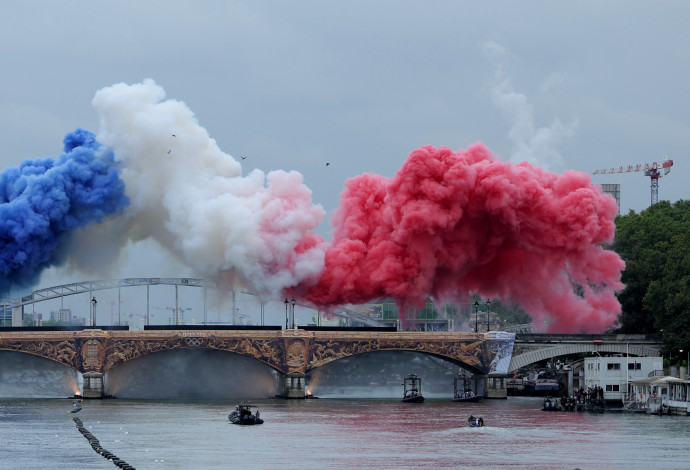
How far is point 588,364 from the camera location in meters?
160

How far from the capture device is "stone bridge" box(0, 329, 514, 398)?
162250 mm

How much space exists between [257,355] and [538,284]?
3253 centimetres

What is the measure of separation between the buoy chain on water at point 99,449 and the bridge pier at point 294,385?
145 feet

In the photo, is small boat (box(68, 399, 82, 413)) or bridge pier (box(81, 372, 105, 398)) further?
bridge pier (box(81, 372, 105, 398))

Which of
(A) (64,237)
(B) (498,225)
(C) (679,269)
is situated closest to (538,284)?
(B) (498,225)

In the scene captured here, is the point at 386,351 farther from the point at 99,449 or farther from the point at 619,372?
the point at 99,449

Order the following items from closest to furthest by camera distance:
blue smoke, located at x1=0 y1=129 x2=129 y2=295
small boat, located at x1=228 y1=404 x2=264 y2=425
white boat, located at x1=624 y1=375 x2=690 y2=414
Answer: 1. small boat, located at x1=228 y1=404 x2=264 y2=425
2. white boat, located at x1=624 y1=375 x2=690 y2=414
3. blue smoke, located at x1=0 y1=129 x2=129 y2=295

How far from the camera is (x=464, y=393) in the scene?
6511 inches

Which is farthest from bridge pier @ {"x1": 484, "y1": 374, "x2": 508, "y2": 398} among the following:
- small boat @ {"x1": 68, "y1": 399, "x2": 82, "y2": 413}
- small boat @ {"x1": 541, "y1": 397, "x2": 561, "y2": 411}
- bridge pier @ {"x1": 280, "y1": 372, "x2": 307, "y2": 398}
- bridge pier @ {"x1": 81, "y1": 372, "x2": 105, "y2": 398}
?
small boat @ {"x1": 68, "y1": 399, "x2": 82, "y2": 413}

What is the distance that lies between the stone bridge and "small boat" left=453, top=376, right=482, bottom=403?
2936 millimetres

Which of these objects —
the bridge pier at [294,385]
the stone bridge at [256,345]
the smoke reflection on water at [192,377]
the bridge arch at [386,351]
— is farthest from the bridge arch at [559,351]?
the smoke reflection on water at [192,377]

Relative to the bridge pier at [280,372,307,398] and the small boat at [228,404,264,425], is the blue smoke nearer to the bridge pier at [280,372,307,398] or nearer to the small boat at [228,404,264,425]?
the bridge pier at [280,372,307,398]

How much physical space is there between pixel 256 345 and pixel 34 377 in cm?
2693

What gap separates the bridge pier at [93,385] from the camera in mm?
163375
